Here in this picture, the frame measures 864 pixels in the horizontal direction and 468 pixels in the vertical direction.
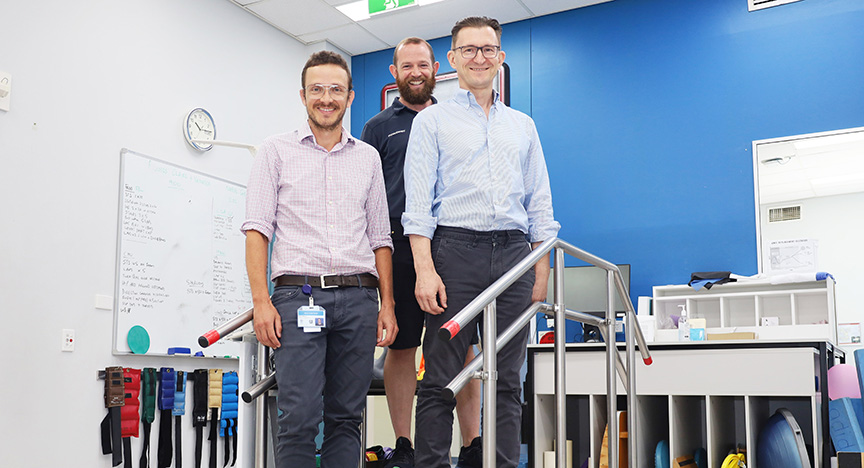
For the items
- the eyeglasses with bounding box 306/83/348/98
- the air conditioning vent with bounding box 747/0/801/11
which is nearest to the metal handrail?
the eyeglasses with bounding box 306/83/348/98

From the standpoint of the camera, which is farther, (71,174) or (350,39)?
(350,39)

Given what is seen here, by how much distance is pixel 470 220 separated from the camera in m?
2.36

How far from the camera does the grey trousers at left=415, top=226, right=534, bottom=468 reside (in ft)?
7.30

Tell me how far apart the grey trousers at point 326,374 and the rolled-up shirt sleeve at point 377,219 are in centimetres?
18

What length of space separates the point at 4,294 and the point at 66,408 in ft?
2.46

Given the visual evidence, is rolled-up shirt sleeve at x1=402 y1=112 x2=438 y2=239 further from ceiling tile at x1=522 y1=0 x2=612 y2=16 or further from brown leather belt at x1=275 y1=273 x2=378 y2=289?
ceiling tile at x1=522 y1=0 x2=612 y2=16

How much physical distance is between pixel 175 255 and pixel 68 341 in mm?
940

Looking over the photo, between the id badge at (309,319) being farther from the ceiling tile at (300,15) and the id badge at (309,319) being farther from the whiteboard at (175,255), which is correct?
the ceiling tile at (300,15)

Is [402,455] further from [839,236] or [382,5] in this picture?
[382,5]

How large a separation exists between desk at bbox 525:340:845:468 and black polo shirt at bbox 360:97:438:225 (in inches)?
41.5

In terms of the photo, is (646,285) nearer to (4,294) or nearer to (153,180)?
(153,180)

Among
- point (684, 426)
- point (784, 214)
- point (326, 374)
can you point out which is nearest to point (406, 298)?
point (326, 374)

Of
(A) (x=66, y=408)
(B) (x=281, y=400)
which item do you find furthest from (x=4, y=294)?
(B) (x=281, y=400)

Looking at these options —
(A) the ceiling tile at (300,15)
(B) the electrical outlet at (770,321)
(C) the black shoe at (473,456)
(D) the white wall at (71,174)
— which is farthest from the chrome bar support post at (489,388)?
(A) the ceiling tile at (300,15)
